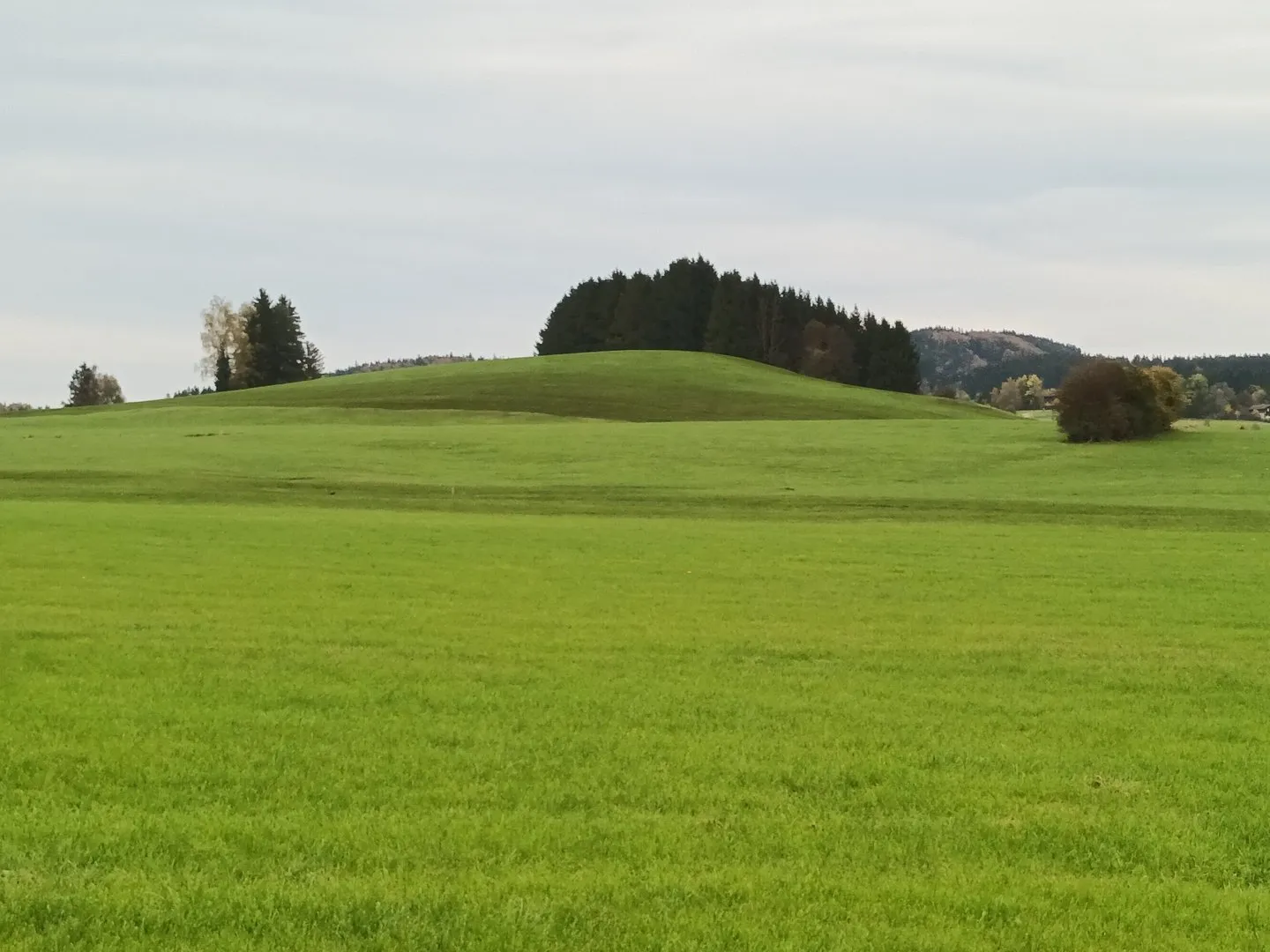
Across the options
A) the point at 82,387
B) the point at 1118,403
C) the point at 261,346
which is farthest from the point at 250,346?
the point at 1118,403

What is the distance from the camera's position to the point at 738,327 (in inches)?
4518

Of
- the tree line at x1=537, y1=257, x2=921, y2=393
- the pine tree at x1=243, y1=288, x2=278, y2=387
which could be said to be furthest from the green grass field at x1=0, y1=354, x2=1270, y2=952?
the pine tree at x1=243, y1=288, x2=278, y2=387

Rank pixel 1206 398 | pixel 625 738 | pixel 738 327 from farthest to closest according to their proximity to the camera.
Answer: pixel 1206 398 < pixel 738 327 < pixel 625 738

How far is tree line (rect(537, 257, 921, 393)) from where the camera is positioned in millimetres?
111188

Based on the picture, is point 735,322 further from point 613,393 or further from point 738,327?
point 613,393

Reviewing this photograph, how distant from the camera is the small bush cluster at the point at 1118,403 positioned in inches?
1779

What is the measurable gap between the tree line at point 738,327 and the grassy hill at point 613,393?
18750mm

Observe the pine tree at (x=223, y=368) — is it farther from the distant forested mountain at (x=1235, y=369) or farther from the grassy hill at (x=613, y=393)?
the distant forested mountain at (x=1235, y=369)

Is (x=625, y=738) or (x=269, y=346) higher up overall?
(x=269, y=346)

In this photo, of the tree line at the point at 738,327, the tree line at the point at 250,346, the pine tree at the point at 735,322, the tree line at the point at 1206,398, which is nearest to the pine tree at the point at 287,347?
the tree line at the point at 250,346

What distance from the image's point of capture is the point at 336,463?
40.3 m

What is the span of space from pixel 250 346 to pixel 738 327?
4864 cm

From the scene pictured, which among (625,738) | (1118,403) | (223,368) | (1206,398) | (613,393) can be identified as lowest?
(625,738)

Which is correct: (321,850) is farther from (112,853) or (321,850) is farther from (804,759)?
(804,759)
